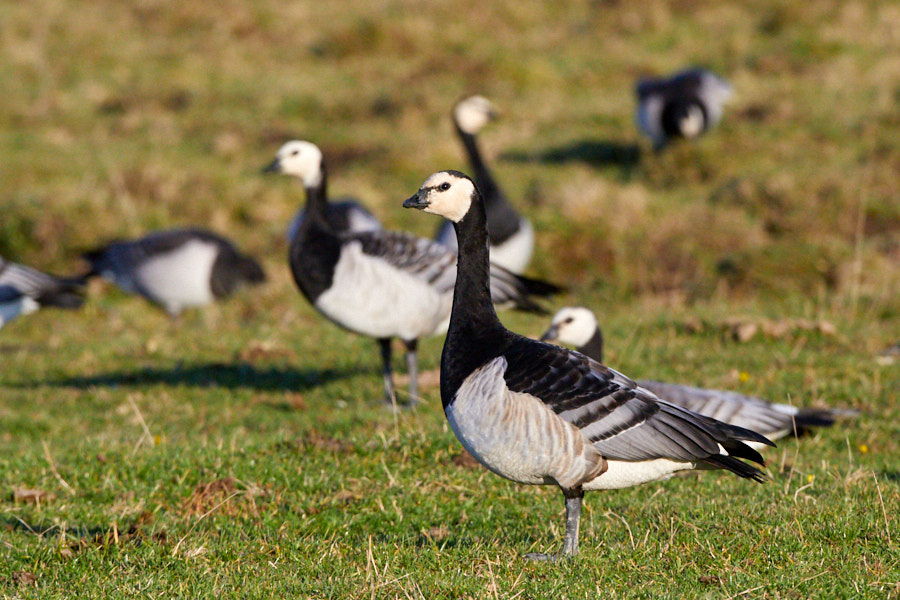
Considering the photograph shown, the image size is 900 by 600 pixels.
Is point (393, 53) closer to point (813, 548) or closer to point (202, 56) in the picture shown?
point (202, 56)

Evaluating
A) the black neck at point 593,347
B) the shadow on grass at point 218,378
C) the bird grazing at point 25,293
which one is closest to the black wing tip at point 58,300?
the bird grazing at point 25,293

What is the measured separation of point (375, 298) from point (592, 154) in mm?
12984

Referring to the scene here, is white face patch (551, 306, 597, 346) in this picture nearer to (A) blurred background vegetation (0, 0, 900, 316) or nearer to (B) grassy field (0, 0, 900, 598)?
(B) grassy field (0, 0, 900, 598)

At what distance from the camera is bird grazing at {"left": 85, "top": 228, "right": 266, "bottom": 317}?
15.5m

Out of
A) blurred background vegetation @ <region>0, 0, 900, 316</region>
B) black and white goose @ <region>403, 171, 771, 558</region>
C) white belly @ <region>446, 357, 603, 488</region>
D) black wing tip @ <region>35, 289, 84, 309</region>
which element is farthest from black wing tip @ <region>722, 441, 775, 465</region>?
black wing tip @ <region>35, 289, 84, 309</region>

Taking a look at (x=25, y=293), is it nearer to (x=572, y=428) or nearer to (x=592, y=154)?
(x=572, y=428)

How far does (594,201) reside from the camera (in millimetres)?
17781

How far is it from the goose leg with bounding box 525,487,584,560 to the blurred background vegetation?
8.82 metres

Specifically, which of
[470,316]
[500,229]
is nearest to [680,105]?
[500,229]

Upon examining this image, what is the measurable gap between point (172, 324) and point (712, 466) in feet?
38.3

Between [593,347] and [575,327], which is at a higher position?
[575,327]

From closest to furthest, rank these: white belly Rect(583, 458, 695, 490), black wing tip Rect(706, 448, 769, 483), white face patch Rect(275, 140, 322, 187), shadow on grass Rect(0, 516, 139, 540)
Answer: black wing tip Rect(706, 448, 769, 483) < white belly Rect(583, 458, 695, 490) < shadow on grass Rect(0, 516, 139, 540) < white face patch Rect(275, 140, 322, 187)

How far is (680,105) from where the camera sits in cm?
1995

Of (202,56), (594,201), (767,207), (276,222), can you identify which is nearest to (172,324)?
(276,222)
